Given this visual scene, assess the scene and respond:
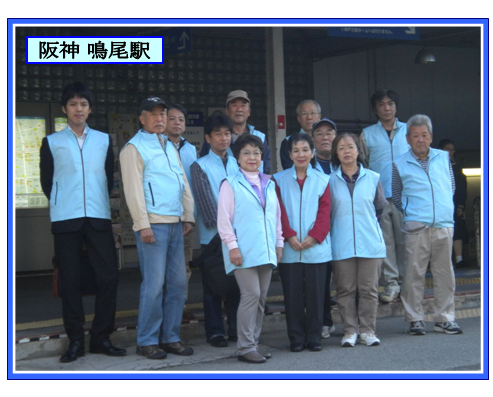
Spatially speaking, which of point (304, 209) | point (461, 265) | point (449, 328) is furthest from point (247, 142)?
point (461, 265)

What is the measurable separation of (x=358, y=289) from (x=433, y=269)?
843mm

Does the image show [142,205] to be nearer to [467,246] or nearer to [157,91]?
[157,91]

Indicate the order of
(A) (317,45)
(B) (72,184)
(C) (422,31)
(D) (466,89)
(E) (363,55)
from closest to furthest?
(B) (72,184) → (C) (422,31) → (A) (317,45) → (E) (363,55) → (D) (466,89)

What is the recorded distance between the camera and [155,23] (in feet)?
16.7

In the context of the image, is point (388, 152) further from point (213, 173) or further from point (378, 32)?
point (378, 32)

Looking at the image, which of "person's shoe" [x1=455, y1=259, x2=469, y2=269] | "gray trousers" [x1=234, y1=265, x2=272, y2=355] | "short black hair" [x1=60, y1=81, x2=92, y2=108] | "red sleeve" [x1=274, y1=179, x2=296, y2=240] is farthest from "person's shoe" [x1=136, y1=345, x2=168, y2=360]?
"person's shoe" [x1=455, y1=259, x2=469, y2=269]

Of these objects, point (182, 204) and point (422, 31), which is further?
point (422, 31)

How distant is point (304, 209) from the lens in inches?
245

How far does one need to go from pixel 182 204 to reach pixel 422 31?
579cm

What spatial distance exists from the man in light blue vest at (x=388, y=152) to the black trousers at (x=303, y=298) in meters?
1.32

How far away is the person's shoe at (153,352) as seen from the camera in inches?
233

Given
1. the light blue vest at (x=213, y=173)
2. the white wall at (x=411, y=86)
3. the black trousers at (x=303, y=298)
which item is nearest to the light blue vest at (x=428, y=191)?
the black trousers at (x=303, y=298)

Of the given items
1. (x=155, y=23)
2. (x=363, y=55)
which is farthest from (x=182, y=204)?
(x=363, y=55)

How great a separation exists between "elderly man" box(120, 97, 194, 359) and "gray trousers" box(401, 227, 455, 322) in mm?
2076
